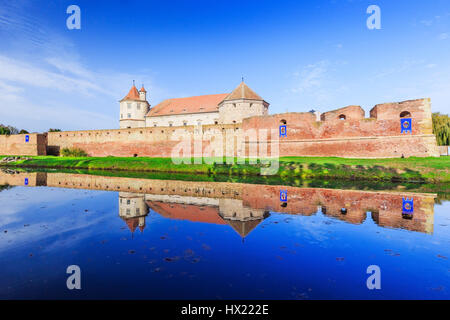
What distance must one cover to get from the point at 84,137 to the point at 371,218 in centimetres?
3417

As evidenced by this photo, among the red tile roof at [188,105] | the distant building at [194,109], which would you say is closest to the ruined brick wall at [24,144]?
the distant building at [194,109]

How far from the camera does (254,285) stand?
3291 mm

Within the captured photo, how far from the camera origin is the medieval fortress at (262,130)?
18016 millimetres

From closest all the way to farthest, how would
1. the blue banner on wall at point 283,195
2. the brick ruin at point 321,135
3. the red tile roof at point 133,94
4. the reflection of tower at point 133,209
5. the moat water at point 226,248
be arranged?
1. the moat water at point 226,248
2. the reflection of tower at point 133,209
3. the blue banner on wall at point 283,195
4. the brick ruin at point 321,135
5. the red tile roof at point 133,94

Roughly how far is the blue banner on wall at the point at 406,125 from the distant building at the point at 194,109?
18.0 meters

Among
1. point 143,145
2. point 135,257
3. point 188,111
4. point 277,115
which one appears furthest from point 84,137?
point 135,257

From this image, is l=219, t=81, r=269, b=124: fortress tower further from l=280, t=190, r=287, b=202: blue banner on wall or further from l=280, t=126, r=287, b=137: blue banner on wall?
l=280, t=190, r=287, b=202: blue banner on wall

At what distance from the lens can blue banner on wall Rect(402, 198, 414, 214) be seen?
728 cm

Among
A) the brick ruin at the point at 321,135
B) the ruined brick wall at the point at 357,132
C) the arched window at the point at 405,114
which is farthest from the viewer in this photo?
the arched window at the point at 405,114

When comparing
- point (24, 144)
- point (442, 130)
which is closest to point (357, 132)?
point (442, 130)

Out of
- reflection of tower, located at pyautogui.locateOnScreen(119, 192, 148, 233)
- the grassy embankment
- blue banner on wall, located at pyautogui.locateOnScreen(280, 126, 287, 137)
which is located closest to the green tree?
the grassy embankment

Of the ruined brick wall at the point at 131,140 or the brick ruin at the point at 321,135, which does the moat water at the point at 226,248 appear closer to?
the brick ruin at the point at 321,135
